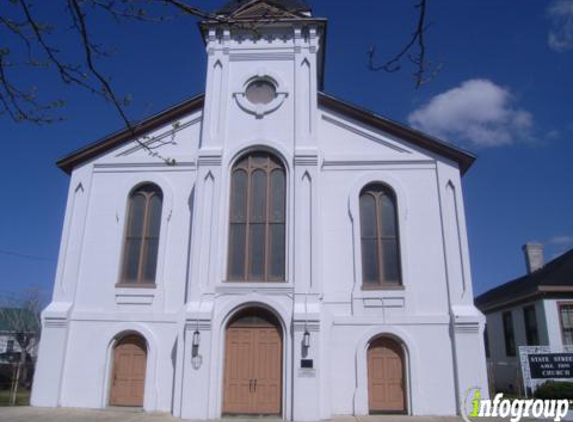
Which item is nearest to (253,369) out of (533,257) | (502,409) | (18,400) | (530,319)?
(502,409)

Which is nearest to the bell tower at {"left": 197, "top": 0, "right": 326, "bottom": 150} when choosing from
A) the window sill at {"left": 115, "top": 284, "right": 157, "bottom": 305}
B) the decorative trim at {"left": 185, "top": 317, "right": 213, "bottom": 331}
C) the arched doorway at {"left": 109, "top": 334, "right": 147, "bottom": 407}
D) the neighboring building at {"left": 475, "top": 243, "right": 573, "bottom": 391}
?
the window sill at {"left": 115, "top": 284, "right": 157, "bottom": 305}

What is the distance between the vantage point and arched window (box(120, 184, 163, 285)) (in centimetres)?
1487

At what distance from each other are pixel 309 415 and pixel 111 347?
6.12m

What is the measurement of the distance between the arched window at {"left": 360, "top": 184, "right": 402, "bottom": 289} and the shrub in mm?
5987

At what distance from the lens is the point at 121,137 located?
16281 millimetres

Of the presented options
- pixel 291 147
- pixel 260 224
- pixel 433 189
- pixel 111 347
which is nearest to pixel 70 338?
pixel 111 347

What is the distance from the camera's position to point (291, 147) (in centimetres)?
1505

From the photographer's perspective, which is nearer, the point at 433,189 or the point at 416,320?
the point at 416,320

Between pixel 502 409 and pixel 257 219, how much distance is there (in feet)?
27.2

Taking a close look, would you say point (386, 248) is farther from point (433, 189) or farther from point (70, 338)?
point (70, 338)

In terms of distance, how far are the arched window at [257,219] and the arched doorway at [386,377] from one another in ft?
11.2

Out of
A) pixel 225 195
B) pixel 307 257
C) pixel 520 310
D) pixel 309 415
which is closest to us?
pixel 309 415

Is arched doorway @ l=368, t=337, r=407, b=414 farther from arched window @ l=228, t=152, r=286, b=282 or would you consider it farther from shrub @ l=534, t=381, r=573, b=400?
shrub @ l=534, t=381, r=573, b=400

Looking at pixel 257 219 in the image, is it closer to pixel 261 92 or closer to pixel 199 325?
pixel 199 325
